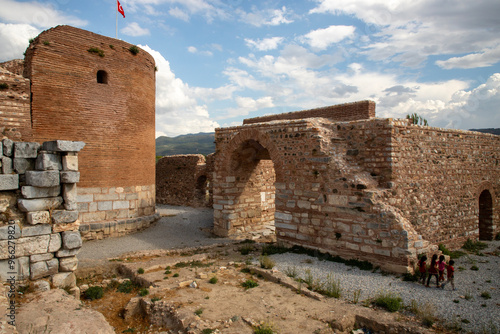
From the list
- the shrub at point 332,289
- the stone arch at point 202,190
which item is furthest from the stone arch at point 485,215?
the stone arch at point 202,190

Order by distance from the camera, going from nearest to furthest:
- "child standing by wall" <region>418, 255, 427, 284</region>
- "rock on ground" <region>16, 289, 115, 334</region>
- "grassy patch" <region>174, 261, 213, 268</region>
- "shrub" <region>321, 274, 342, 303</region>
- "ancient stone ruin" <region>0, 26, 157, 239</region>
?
"rock on ground" <region>16, 289, 115, 334</region>
"shrub" <region>321, 274, 342, 303</region>
"child standing by wall" <region>418, 255, 427, 284</region>
"grassy patch" <region>174, 261, 213, 268</region>
"ancient stone ruin" <region>0, 26, 157, 239</region>

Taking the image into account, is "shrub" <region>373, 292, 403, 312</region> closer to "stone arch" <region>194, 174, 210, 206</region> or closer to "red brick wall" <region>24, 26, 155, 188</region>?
"red brick wall" <region>24, 26, 155, 188</region>

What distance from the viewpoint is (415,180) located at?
9.30 meters

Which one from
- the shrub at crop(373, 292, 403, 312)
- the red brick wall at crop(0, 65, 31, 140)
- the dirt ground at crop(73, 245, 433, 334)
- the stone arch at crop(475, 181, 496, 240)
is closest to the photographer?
the dirt ground at crop(73, 245, 433, 334)

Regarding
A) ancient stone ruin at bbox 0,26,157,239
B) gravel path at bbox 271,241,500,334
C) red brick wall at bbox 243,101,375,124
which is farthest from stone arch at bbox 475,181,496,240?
ancient stone ruin at bbox 0,26,157,239

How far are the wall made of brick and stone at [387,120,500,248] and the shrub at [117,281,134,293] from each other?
22.0ft

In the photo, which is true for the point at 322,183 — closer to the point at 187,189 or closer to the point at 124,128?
the point at 124,128

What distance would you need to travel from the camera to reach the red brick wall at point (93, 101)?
10.4 m

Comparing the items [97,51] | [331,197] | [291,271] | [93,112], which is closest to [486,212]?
[331,197]

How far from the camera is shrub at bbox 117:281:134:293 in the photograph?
24.0 feet

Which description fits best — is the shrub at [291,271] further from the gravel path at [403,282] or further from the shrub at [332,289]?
the shrub at [332,289]

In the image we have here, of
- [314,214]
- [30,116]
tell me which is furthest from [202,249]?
[30,116]

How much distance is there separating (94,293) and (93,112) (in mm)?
6519

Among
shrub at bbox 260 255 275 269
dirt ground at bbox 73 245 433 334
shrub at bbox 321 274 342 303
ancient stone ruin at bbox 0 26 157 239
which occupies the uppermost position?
ancient stone ruin at bbox 0 26 157 239
